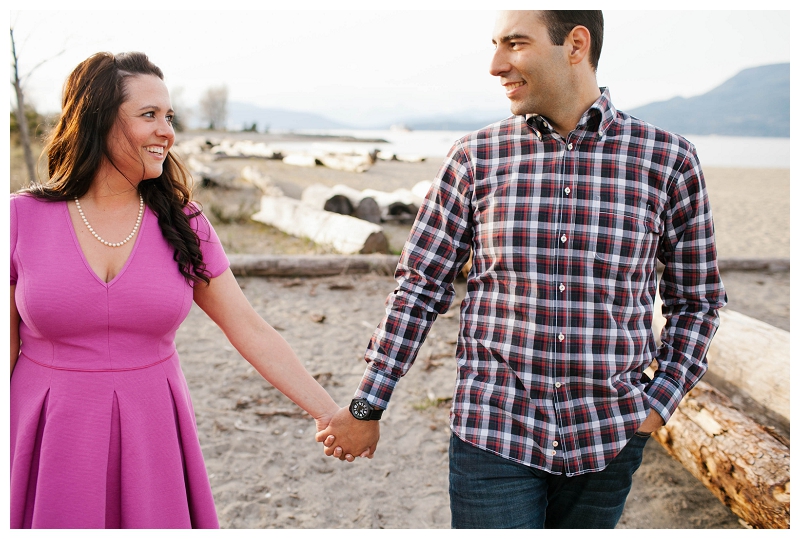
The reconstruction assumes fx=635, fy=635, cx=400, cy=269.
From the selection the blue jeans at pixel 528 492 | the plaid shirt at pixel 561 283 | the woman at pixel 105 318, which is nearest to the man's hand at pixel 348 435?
the plaid shirt at pixel 561 283

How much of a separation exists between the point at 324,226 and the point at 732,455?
6587mm

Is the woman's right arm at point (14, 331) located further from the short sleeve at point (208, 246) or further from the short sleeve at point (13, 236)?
the short sleeve at point (208, 246)

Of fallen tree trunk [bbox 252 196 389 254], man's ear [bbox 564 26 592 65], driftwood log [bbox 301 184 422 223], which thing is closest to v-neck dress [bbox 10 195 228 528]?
man's ear [bbox 564 26 592 65]

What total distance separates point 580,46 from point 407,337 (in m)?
1.05

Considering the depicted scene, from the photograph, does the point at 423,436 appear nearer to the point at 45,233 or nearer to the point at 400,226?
the point at 45,233

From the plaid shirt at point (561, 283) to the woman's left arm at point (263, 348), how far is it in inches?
9.0

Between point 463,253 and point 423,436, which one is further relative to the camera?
point 423,436

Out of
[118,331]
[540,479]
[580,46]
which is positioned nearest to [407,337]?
[540,479]

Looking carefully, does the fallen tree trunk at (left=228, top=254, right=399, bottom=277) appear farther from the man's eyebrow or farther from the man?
the man's eyebrow

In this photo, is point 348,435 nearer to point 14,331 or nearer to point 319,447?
point 14,331

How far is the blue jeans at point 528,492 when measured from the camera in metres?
1.86

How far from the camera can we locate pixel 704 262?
2029 mm

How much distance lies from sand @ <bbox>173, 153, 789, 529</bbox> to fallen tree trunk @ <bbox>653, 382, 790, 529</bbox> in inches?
12.7

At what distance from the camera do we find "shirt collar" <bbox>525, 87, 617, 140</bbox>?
1960 millimetres
